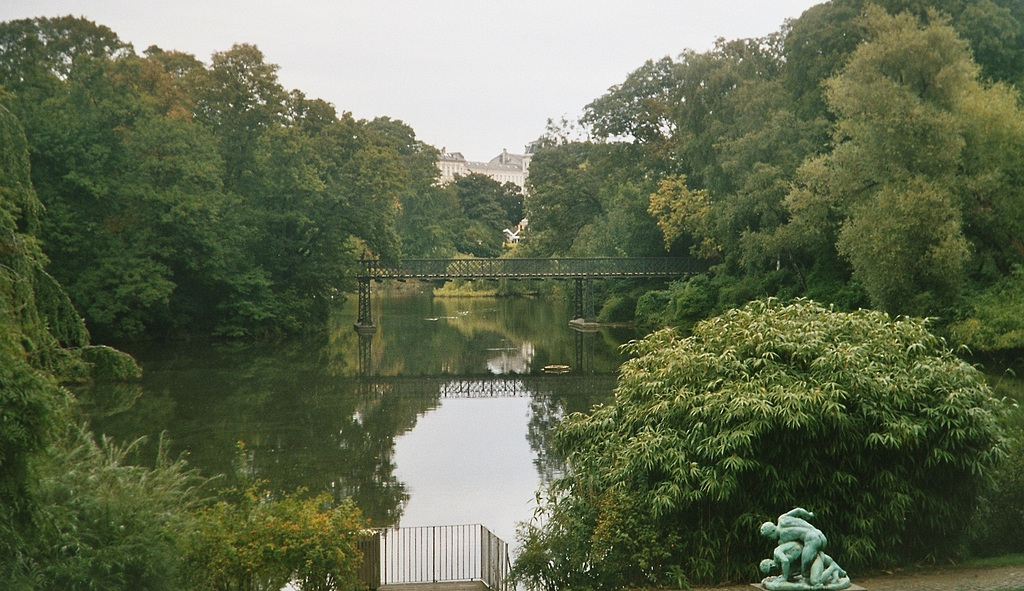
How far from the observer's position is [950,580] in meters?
10.4

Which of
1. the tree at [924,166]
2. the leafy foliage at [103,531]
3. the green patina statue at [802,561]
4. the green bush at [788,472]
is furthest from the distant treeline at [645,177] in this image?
the leafy foliage at [103,531]

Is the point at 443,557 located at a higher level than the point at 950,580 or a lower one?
lower

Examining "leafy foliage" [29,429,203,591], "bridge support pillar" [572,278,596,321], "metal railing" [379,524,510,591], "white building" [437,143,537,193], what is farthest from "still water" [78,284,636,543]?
"white building" [437,143,537,193]

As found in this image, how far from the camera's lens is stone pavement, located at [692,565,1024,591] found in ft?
32.3

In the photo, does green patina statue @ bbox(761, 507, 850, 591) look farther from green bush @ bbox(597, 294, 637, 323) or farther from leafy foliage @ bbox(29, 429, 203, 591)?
green bush @ bbox(597, 294, 637, 323)

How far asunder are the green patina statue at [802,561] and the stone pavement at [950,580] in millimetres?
1395

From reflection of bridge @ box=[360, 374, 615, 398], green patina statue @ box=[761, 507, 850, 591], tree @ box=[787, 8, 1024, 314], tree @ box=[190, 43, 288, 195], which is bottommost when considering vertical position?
reflection of bridge @ box=[360, 374, 615, 398]

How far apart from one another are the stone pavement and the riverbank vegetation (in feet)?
1.36

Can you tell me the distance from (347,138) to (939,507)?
49.6m

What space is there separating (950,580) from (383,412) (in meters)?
18.2

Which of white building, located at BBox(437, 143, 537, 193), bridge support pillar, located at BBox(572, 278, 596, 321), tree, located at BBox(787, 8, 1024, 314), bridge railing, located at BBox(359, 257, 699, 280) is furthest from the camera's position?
white building, located at BBox(437, 143, 537, 193)

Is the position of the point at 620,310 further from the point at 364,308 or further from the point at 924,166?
the point at 924,166

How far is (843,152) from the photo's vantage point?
103ft

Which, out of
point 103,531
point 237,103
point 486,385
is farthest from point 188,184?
point 103,531
